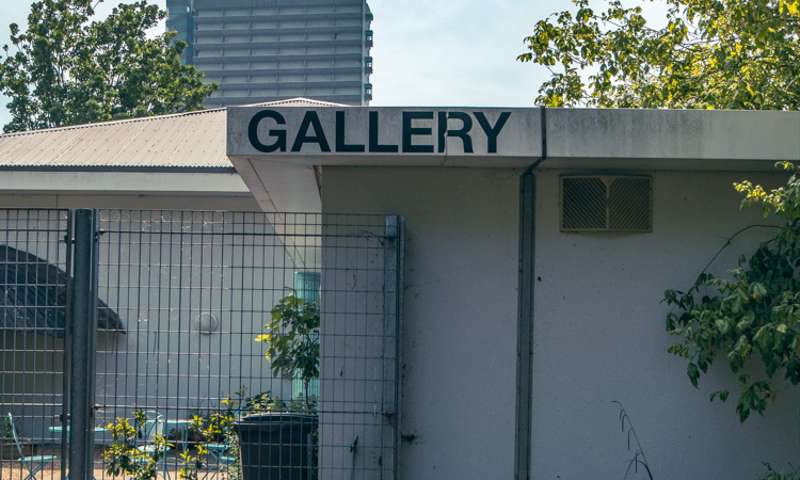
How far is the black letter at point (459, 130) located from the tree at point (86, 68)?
31.0 metres

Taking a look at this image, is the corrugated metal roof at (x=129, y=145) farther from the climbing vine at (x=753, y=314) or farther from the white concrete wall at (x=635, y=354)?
the climbing vine at (x=753, y=314)

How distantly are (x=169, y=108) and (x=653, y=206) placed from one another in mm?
33303

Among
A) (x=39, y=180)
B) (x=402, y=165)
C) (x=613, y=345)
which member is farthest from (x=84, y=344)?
(x=39, y=180)

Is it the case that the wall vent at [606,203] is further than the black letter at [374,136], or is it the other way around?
the wall vent at [606,203]

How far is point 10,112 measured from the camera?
3641 cm

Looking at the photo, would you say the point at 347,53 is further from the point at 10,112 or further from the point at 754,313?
the point at 754,313

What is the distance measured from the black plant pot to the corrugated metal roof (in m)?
9.72

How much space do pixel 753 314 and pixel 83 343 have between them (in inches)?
167

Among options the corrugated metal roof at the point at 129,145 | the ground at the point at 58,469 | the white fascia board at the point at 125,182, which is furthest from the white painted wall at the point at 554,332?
the white fascia board at the point at 125,182

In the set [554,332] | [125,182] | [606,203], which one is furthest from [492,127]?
[125,182]

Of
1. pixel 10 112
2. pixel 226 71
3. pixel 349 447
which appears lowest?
pixel 349 447

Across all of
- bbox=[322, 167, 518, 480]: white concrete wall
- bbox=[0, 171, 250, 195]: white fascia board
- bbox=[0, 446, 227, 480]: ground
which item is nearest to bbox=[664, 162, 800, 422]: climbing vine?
bbox=[322, 167, 518, 480]: white concrete wall

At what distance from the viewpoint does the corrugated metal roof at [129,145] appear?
56.6ft

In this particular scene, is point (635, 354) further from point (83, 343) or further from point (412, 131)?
point (83, 343)
